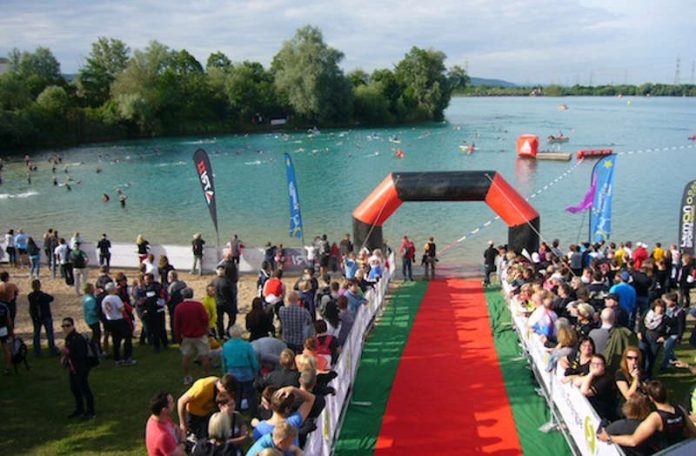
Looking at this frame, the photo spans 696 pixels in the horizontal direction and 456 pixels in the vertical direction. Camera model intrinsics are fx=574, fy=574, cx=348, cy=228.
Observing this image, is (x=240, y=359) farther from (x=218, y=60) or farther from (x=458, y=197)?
(x=218, y=60)

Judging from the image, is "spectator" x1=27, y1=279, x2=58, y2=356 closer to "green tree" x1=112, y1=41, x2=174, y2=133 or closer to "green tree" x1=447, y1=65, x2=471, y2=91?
"green tree" x1=112, y1=41, x2=174, y2=133

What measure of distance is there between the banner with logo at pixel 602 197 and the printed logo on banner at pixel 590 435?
10.6m

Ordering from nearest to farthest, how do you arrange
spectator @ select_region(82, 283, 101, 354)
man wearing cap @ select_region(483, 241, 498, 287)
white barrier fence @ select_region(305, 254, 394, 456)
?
white barrier fence @ select_region(305, 254, 394, 456), spectator @ select_region(82, 283, 101, 354), man wearing cap @ select_region(483, 241, 498, 287)

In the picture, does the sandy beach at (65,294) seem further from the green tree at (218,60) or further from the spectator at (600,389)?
the green tree at (218,60)

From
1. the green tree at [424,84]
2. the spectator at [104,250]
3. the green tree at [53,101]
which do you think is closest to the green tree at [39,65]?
the green tree at [53,101]

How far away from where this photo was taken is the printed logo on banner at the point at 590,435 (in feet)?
18.4

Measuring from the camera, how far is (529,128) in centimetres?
7775

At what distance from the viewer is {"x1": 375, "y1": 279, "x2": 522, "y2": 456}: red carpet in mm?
6879

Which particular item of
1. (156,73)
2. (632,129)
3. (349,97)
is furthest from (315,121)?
(632,129)

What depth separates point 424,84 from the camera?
8944 centimetres

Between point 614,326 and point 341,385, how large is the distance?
3.58m

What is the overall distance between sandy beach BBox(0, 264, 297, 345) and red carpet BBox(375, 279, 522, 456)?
4129 millimetres

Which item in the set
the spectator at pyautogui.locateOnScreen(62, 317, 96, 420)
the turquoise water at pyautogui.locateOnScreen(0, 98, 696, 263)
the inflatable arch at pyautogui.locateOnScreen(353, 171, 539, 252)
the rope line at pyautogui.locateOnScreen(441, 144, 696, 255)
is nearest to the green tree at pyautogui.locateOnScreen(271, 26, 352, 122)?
the turquoise water at pyautogui.locateOnScreen(0, 98, 696, 263)

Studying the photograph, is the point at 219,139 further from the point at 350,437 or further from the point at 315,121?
the point at 350,437
